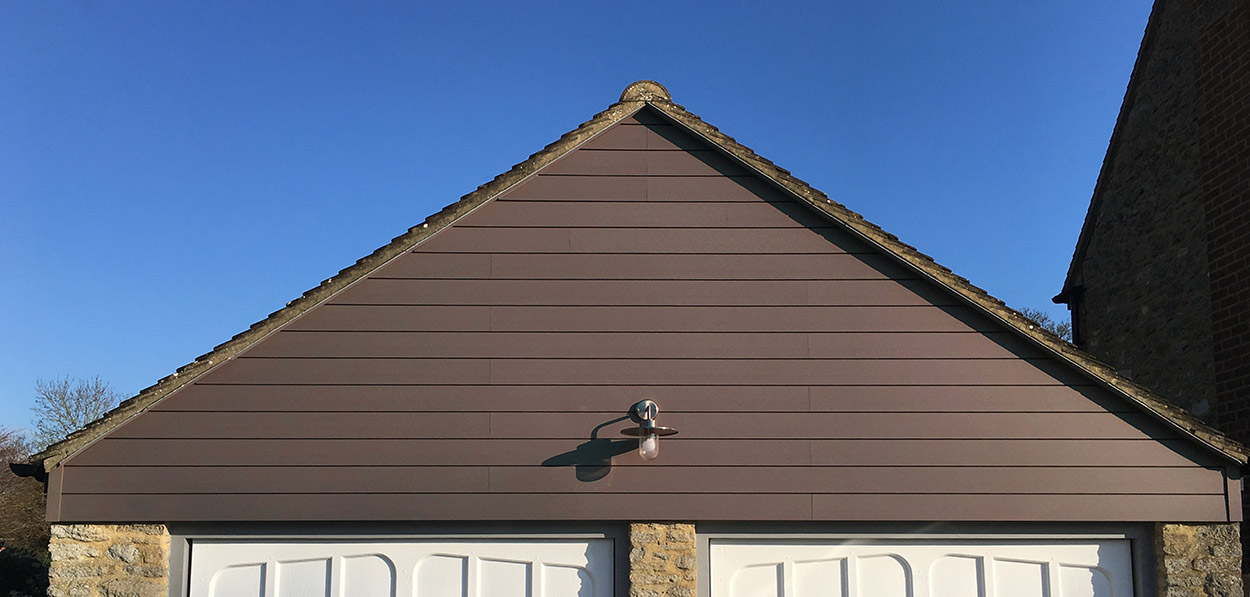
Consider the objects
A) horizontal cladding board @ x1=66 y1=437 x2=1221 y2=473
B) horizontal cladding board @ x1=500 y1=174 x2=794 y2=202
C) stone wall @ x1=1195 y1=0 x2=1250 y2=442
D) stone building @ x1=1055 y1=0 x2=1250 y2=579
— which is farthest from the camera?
stone building @ x1=1055 y1=0 x2=1250 y2=579

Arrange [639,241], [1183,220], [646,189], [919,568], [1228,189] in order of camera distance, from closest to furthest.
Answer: [919,568] → [639,241] → [646,189] → [1228,189] → [1183,220]

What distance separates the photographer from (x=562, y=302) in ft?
23.3

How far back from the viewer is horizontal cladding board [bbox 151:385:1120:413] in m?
6.87

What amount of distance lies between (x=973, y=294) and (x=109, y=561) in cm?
607

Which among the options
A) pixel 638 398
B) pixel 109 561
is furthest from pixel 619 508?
pixel 109 561

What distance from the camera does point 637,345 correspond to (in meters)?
7.02

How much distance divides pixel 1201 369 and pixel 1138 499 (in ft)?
11.9

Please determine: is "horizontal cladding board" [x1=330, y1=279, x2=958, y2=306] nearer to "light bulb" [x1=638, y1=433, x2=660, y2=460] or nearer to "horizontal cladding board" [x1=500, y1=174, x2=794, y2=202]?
"horizontal cladding board" [x1=500, y1=174, x2=794, y2=202]

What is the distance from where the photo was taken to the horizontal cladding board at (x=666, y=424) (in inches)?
268

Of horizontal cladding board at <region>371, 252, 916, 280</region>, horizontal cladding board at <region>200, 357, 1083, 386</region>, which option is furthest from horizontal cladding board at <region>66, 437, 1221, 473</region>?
horizontal cladding board at <region>371, 252, 916, 280</region>

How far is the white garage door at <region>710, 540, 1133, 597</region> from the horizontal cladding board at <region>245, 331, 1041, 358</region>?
51.1 inches

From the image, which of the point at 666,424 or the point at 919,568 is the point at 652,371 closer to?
the point at 666,424

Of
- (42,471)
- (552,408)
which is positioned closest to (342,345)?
(552,408)

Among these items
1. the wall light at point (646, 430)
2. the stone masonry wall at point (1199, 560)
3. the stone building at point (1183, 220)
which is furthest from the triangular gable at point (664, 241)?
the stone building at point (1183, 220)
